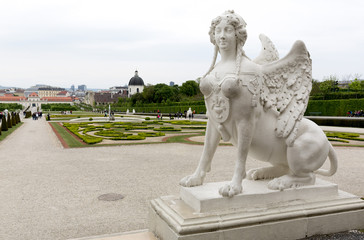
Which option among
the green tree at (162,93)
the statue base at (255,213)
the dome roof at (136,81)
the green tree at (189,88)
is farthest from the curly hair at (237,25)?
the dome roof at (136,81)

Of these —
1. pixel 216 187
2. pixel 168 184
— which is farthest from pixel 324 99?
pixel 216 187

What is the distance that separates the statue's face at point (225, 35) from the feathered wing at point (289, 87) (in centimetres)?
58

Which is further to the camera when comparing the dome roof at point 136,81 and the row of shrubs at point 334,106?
the dome roof at point 136,81

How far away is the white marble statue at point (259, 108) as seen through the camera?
12.0ft

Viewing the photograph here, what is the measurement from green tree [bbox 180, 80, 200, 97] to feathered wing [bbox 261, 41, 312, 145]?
80011 millimetres

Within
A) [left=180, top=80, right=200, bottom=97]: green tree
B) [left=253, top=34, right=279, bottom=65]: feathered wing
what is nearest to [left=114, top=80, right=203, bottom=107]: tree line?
[left=180, top=80, right=200, bottom=97]: green tree

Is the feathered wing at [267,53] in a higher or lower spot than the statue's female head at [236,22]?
lower

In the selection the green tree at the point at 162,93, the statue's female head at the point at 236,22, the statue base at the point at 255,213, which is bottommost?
the statue base at the point at 255,213

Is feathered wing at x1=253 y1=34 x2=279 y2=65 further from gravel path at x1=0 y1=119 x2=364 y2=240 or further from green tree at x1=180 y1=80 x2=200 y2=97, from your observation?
green tree at x1=180 y1=80 x2=200 y2=97

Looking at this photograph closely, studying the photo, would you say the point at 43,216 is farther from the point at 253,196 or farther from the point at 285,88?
the point at 285,88

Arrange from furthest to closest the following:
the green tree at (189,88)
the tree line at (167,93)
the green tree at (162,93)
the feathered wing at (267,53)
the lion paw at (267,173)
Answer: the green tree at (189,88)
the tree line at (167,93)
the green tree at (162,93)
the lion paw at (267,173)
the feathered wing at (267,53)

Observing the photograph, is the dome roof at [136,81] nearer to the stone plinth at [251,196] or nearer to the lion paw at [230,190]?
the stone plinth at [251,196]

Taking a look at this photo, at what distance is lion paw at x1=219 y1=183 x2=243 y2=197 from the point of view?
351 centimetres

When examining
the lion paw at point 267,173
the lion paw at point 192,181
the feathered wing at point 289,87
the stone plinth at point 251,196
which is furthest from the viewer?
the lion paw at point 267,173
